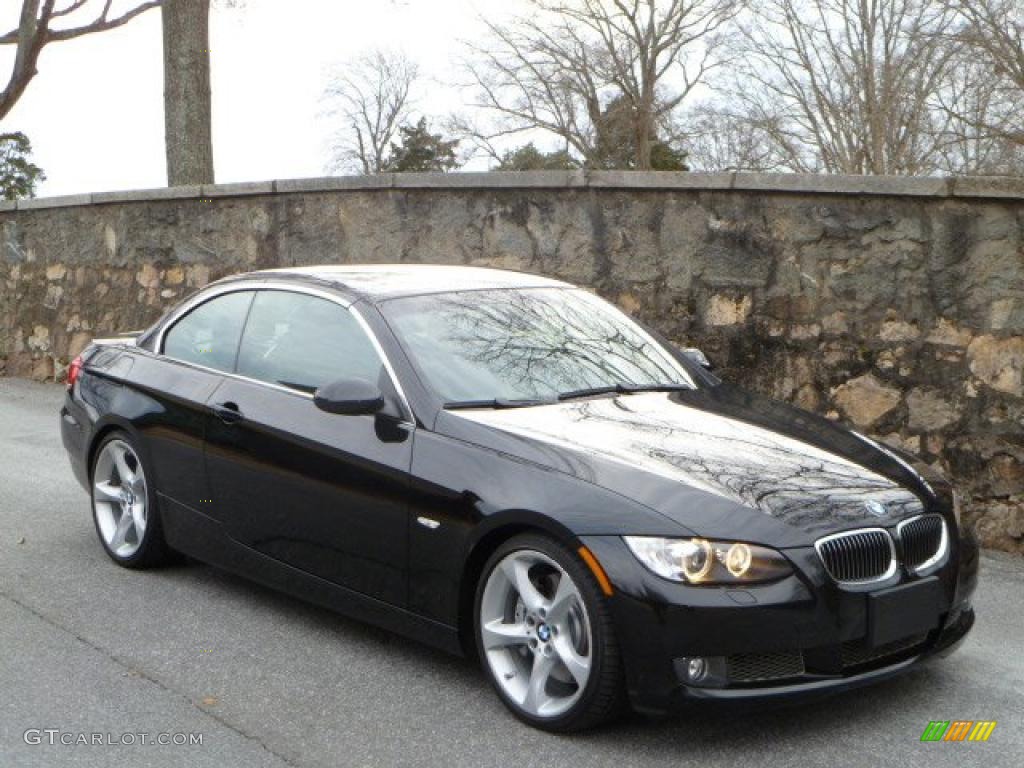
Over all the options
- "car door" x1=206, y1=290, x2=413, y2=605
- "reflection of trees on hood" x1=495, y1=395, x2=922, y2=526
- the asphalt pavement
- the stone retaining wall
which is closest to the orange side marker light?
"reflection of trees on hood" x1=495, y1=395, x2=922, y2=526

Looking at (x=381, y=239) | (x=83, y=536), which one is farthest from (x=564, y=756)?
(x=381, y=239)

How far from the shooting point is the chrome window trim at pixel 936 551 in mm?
4188

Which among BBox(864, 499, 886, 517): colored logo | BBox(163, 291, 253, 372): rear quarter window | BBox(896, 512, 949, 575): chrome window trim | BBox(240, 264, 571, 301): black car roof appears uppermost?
BBox(240, 264, 571, 301): black car roof

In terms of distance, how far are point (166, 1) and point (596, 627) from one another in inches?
534

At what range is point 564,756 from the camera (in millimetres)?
3969

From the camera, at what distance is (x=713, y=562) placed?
3867 millimetres

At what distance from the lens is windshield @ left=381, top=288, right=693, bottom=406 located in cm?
493

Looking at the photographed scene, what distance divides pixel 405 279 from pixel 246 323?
747 mm

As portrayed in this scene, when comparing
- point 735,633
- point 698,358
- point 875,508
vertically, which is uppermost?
point 698,358

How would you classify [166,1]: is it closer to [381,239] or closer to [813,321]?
[381,239]

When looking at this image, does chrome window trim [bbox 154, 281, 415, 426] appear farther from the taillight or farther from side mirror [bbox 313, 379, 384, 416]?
the taillight

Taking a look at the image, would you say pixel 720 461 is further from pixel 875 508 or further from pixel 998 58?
pixel 998 58

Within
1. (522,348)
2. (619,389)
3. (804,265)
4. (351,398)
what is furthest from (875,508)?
(804,265)

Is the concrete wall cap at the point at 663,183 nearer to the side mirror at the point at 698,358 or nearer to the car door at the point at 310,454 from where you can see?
the side mirror at the point at 698,358
